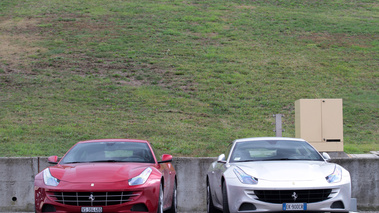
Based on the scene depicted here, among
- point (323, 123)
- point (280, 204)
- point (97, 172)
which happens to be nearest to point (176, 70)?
point (323, 123)

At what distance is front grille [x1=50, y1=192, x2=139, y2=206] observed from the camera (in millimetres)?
8086

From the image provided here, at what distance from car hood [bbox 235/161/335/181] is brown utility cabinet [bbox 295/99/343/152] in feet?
20.7

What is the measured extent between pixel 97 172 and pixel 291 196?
2992mm

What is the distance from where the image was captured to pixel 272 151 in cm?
1011

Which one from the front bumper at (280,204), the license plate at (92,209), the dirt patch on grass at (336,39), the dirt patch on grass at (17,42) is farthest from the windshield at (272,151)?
the dirt patch on grass at (336,39)

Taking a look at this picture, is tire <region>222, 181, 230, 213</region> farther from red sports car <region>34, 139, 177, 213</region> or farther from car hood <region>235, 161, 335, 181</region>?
red sports car <region>34, 139, 177, 213</region>

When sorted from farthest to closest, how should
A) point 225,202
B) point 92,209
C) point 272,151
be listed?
point 272,151 < point 225,202 < point 92,209

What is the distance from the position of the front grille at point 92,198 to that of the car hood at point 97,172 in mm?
240

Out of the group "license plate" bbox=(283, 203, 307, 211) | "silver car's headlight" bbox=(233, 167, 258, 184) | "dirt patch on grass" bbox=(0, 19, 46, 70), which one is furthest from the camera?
"dirt patch on grass" bbox=(0, 19, 46, 70)

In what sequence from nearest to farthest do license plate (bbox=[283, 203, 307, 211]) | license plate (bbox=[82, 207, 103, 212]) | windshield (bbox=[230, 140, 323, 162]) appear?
1. license plate (bbox=[82, 207, 103, 212])
2. license plate (bbox=[283, 203, 307, 211])
3. windshield (bbox=[230, 140, 323, 162])

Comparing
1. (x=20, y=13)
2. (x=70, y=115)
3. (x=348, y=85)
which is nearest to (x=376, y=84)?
(x=348, y=85)

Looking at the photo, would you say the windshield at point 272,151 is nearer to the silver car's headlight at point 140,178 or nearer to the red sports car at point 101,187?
the red sports car at point 101,187

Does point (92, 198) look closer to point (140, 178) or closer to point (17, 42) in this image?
point (140, 178)

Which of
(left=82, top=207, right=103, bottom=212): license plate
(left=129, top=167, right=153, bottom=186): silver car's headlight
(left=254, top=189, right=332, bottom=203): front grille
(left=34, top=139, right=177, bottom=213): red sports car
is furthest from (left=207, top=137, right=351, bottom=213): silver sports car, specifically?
(left=82, top=207, right=103, bottom=212): license plate
